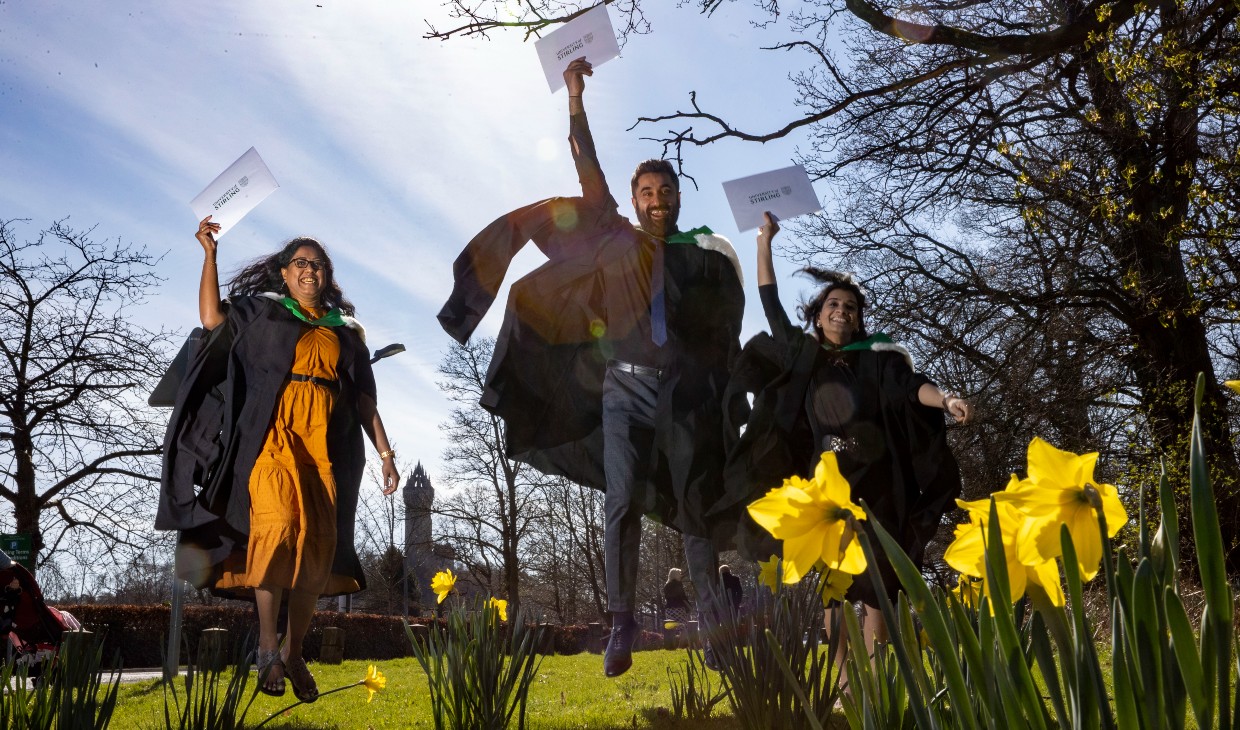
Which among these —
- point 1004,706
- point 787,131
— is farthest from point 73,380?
point 1004,706

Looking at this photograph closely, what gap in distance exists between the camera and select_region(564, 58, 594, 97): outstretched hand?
3766 mm

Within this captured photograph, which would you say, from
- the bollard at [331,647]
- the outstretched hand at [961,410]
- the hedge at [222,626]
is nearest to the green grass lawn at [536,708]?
the outstretched hand at [961,410]

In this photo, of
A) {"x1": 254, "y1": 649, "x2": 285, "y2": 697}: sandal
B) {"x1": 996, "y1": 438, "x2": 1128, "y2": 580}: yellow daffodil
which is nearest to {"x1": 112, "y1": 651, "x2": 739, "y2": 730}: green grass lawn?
{"x1": 254, "y1": 649, "x2": 285, "y2": 697}: sandal

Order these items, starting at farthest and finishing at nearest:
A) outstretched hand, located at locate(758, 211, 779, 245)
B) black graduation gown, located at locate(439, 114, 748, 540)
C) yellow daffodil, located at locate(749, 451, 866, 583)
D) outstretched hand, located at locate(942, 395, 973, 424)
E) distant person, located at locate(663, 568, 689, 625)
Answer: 1. distant person, located at locate(663, 568, 689, 625)
2. black graduation gown, located at locate(439, 114, 748, 540)
3. outstretched hand, located at locate(758, 211, 779, 245)
4. outstretched hand, located at locate(942, 395, 973, 424)
5. yellow daffodil, located at locate(749, 451, 866, 583)

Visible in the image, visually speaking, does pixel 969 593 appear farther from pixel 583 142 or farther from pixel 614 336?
pixel 583 142

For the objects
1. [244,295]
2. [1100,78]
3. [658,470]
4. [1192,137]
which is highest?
[1100,78]

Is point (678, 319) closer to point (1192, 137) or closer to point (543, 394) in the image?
point (543, 394)

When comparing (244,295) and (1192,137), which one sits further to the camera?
(1192,137)

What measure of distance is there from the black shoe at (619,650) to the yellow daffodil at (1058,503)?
2638 mm

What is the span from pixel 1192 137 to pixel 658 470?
626cm

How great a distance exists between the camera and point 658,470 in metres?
3.82

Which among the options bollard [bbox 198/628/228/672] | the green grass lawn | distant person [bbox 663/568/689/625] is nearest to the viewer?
bollard [bbox 198/628/228/672]

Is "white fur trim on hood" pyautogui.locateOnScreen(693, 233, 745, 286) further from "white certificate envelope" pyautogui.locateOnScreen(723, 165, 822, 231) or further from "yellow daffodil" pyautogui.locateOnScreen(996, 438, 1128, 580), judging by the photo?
"yellow daffodil" pyautogui.locateOnScreen(996, 438, 1128, 580)

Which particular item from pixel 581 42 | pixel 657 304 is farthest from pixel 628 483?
pixel 581 42
